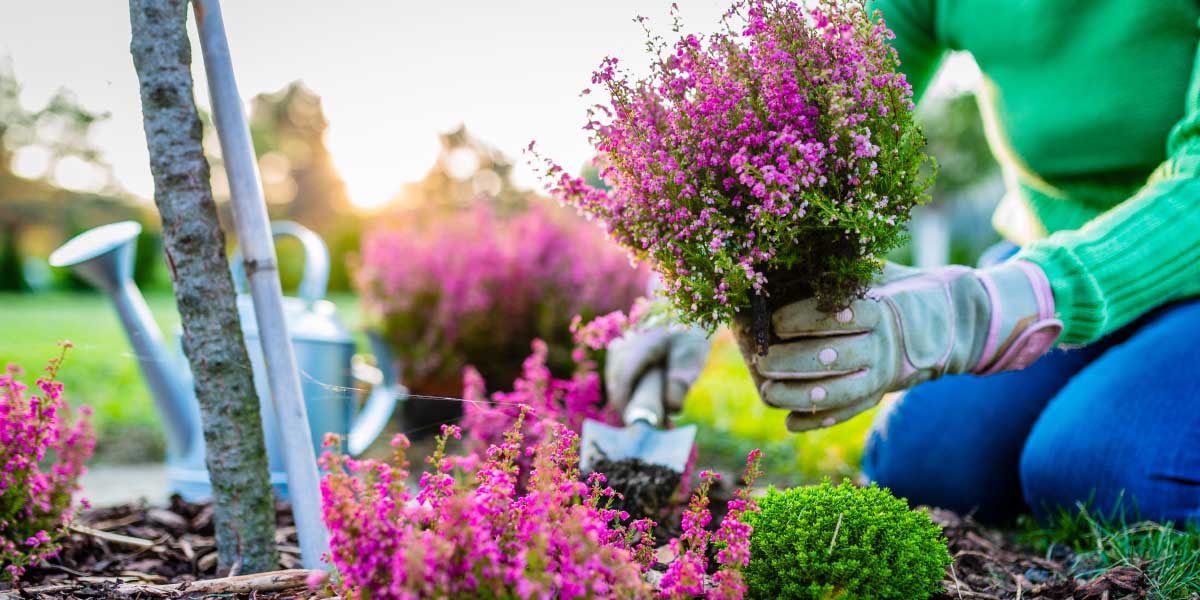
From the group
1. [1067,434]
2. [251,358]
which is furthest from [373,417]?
[1067,434]

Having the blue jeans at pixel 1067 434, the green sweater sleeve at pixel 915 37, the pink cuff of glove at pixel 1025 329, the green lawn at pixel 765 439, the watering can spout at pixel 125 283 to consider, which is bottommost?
the green lawn at pixel 765 439

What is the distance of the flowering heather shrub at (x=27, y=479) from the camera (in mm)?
1285

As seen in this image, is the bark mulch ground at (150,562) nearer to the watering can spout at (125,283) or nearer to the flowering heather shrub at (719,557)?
the watering can spout at (125,283)

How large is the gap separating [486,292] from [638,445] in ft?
6.32

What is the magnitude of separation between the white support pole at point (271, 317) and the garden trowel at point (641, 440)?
53cm

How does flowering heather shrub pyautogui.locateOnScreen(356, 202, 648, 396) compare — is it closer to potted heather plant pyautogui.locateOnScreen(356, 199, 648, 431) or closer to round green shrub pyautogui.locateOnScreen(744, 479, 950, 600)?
potted heather plant pyautogui.locateOnScreen(356, 199, 648, 431)

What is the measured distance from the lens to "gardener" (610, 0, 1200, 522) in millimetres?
1403

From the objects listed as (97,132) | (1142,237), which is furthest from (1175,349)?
(97,132)

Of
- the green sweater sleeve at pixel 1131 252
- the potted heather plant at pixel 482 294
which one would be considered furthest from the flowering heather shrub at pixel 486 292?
the green sweater sleeve at pixel 1131 252

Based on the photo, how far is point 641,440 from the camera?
1783mm

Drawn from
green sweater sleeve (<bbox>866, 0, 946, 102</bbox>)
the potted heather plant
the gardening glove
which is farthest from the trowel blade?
the potted heather plant

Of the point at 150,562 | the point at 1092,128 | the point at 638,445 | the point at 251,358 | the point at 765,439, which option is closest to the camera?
the point at 150,562

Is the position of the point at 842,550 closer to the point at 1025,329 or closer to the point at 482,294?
the point at 1025,329

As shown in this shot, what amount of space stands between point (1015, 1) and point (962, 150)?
15.2 meters
